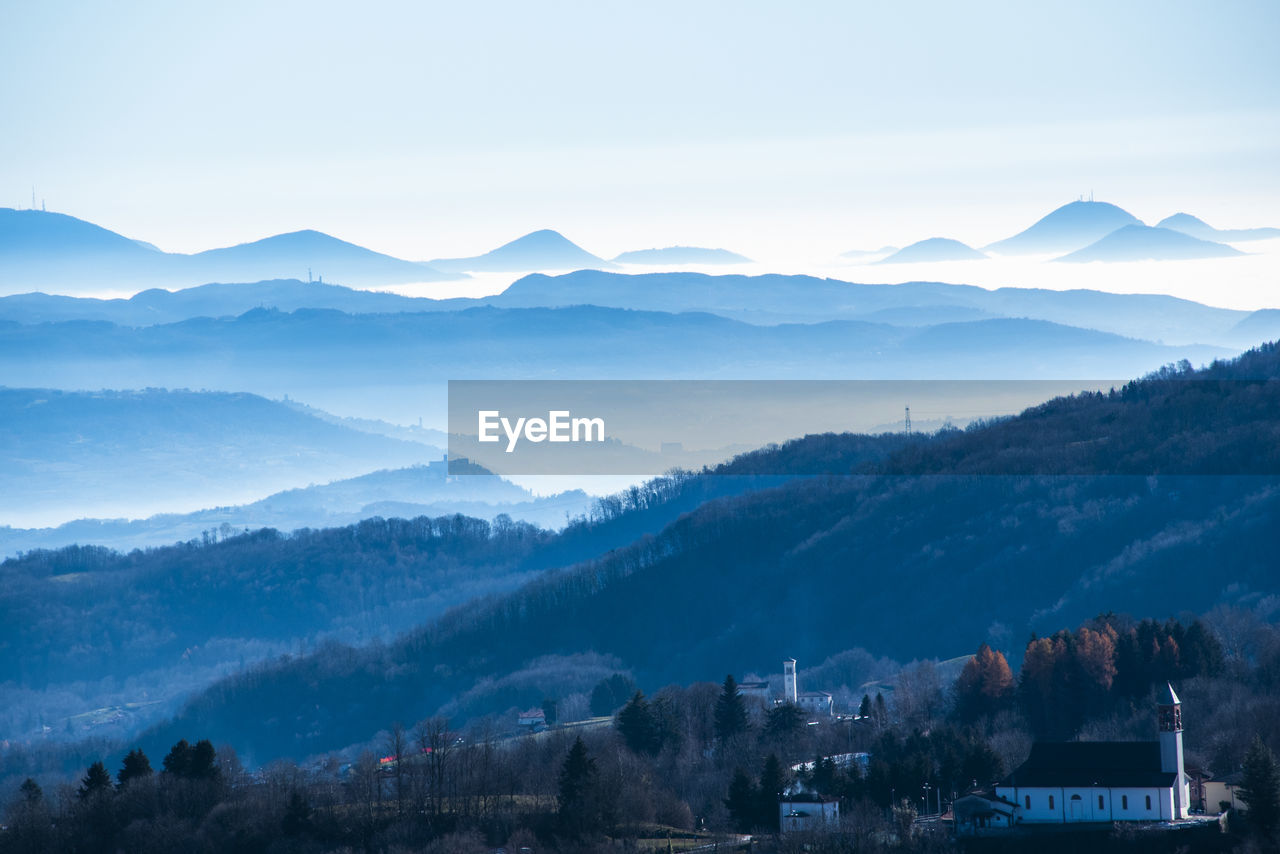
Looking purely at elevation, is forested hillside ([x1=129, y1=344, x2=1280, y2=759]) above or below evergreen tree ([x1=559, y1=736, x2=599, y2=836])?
above

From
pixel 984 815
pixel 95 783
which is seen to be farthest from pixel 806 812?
pixel 95 783

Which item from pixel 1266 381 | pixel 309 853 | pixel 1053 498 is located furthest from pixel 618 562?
pixel 309 853

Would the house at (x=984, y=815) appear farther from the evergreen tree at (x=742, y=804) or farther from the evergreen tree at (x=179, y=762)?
the evergreen tree at (x=179, y=762)

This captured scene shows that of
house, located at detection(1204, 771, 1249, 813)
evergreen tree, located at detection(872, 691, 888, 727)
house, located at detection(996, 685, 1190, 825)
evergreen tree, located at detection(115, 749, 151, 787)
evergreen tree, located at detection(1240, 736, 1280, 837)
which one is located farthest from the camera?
evergreen tree, located at detection(872, 691, 888, 727)

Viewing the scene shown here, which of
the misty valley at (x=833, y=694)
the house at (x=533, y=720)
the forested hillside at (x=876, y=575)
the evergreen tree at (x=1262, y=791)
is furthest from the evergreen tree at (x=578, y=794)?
the forested hillside at (x=876, y=575)

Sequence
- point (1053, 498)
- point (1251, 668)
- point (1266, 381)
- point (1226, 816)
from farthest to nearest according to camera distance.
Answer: point (1266, 381) → point (1053, 498) → point (1251, 668) → point (1226, 816)

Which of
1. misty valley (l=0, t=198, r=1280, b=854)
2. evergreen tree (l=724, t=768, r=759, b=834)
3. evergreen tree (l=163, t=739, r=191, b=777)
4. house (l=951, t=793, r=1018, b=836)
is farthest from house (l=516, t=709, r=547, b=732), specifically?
house (l=951, t=793, r=1018, b=836)

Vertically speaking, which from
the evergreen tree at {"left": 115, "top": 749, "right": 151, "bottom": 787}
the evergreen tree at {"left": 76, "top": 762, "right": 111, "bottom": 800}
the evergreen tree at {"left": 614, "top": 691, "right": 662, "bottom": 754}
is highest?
the evergreen tree at {"left": 614, "top": 691, "right": 662, "bottom": 754}

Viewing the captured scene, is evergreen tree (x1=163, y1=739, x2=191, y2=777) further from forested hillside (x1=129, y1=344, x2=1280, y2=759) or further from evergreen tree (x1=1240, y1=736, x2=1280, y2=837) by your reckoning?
forested hillside (x1=129, y1=344, x2=1280, y2=759)

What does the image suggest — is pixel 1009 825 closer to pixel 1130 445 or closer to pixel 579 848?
pixel 579 848
